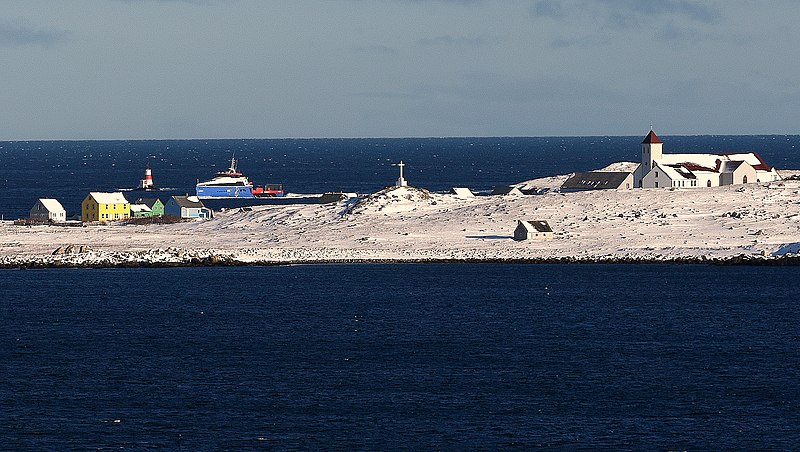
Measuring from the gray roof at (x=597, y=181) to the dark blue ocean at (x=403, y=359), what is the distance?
34.7 m

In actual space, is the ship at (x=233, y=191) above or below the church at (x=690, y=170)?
below

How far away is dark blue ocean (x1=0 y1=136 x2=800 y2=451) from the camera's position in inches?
1711

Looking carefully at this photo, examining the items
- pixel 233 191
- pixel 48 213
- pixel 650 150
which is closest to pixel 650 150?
pixel 650 150

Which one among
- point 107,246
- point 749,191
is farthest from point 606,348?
point 749,191

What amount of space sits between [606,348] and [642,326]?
6.78 metres

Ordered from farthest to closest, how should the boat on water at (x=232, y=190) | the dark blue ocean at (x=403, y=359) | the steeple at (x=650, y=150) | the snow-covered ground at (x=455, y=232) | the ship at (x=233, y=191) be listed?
the boat on water at (x=232, y=190)
the ship at (x=233, y=191)
the steeple at (x=650, y=150)
the snow-covered ground at (x=455, y=232)
the dark blue ocean at (x=403, y=359)

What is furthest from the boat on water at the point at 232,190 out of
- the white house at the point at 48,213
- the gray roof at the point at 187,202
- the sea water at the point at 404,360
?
the sea water at the point at 404,360

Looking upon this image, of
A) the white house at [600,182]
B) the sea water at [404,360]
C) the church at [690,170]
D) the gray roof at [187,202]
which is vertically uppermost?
the church at [690,170]

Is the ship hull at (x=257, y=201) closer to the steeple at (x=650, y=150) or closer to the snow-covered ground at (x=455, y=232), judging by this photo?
the snow-covered ground at (x=455, y=232)

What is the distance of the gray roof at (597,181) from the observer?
12206cm

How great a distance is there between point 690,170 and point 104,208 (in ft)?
163

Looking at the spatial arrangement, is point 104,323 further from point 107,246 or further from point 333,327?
point 107,246

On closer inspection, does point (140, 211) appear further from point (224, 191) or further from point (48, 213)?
point (224, 191)

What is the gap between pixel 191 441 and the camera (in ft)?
138
